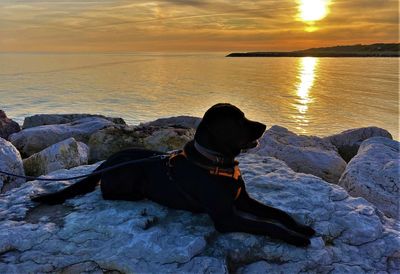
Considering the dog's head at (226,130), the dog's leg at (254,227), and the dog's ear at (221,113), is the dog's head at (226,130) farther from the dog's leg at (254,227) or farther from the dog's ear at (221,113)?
the dog's leg at (254,227)

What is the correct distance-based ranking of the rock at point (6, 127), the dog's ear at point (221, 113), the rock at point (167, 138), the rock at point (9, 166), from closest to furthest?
the dog's ear at point (221, 113) < the rock at point (9, 166) < the rock at point (167, 138) < the rock at point (6, 127)

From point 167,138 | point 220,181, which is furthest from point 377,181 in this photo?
point 167,138

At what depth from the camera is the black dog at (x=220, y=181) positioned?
4105 mm

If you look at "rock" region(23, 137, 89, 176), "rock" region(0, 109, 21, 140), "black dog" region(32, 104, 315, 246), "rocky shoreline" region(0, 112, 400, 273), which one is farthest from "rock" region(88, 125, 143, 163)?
"black dog" region(32, 104, 315, 246)

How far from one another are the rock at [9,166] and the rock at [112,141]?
8.10 ft

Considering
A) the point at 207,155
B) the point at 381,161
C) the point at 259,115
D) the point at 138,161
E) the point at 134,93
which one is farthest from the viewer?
the point at 134,93

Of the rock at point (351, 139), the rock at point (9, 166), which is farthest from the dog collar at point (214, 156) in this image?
the rock at point (351, 139)

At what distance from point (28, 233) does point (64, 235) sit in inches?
14.7

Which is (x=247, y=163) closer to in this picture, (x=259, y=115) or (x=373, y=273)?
(x=373, y=273)

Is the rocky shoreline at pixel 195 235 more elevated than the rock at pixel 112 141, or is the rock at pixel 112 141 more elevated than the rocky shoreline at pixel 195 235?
the rocky shoreline at pixel 195 235

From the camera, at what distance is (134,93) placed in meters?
35.2

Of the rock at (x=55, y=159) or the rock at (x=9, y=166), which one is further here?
the rock at (x=55, y=159)

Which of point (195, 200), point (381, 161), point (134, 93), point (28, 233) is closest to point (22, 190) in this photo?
point (28, 233)

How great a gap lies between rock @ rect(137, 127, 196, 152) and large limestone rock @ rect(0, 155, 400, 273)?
466 cm
